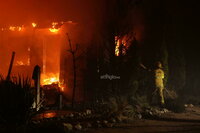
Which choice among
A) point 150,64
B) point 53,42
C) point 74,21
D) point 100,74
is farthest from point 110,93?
point 53,42

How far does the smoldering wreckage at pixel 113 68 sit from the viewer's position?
37.3 feet

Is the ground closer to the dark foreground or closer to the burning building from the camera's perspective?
the dark foreground

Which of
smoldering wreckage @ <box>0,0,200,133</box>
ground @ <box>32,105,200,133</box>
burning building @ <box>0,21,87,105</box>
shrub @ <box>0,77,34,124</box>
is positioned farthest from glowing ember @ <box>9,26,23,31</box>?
shrub @ <box>0,77,34,124</box>

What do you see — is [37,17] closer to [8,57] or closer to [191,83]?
[8,57]

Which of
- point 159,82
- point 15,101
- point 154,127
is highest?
point 159,82

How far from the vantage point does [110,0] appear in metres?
15.2

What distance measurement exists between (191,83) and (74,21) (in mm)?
8205

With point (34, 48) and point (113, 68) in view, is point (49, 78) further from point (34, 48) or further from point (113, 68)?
point (113, 68)

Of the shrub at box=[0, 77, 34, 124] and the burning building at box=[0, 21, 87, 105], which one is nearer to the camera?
the shrub at box=[0, 77, 34, 124]

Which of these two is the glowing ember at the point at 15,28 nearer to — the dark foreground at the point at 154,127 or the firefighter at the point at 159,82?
the firefighter at the point at 159,82

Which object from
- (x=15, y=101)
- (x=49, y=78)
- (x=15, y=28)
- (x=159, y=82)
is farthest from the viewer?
(x=15, y=28)

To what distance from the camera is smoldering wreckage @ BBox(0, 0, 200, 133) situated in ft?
37.3

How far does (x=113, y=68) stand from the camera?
14.6 meters

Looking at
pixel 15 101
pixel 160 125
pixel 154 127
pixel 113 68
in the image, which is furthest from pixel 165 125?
pixel 15 101
